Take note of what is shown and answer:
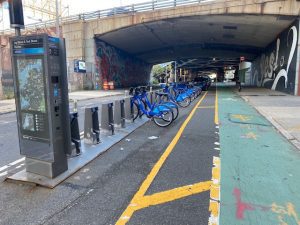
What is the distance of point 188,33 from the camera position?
1072 inches

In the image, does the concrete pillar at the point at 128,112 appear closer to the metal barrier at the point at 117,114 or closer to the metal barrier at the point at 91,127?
the metal barrier at the point at 117,114

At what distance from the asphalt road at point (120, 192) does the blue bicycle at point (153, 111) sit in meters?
2.34

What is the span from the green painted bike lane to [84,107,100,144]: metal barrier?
281cm

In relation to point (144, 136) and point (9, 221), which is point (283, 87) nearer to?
point (144, 136)

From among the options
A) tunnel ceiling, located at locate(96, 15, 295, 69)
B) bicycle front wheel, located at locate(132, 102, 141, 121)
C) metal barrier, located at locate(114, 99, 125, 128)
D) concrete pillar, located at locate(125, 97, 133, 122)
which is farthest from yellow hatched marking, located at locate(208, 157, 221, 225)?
tunnel ceiling, located at locate(96, 15, 295, 69)

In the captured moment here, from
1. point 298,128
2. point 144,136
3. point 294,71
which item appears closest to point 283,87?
point 294,71

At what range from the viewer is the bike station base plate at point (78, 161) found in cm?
377

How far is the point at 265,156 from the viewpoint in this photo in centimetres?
498

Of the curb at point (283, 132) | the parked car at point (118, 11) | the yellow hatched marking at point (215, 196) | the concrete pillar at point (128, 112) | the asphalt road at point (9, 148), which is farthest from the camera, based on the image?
the parked car at point (118, 11)

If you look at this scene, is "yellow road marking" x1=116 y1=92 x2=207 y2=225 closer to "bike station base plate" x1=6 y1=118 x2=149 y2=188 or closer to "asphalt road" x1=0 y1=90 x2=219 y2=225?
"asphalt road" x1=0 y1=90 x2=219 y2=225

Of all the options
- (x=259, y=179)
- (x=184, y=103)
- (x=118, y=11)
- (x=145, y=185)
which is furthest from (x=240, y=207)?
(x=118, y=11)

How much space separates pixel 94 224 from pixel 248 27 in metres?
23.6

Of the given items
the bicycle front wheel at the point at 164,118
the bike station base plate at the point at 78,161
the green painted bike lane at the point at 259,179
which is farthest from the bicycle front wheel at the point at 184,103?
the bike station base plate at the point at 78,161

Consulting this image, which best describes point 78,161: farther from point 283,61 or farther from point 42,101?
point 283,61
